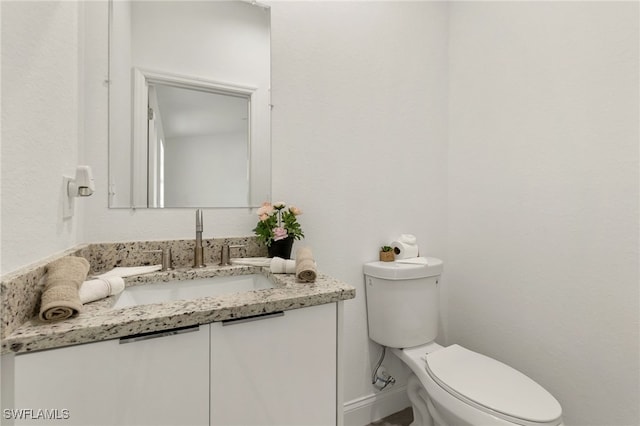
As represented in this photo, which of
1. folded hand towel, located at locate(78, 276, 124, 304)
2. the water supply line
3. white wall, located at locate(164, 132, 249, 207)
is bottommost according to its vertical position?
the water supply line

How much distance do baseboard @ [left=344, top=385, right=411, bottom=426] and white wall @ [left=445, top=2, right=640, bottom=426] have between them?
0.47 meters

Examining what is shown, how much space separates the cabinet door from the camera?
75 centimetres

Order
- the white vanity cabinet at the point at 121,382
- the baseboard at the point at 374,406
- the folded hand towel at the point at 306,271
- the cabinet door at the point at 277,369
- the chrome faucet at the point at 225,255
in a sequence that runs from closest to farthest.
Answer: the white vanity cabinet at the point at 121,382 < the cabinet door at the point at 277,369 < the folded hand towel at the point at 306,271 < the chrome faucet at the point at 225,255 < the baseboard at the point at 374,406

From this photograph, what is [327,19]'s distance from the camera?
1506 millimetres

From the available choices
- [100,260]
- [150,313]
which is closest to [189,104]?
[100,260]

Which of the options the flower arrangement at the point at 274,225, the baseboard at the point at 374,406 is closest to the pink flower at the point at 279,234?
the flower arrangement at the point at 274,225

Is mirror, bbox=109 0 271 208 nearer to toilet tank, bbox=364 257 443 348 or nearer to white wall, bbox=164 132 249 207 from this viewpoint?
white wall, bbox=164 132 249 207

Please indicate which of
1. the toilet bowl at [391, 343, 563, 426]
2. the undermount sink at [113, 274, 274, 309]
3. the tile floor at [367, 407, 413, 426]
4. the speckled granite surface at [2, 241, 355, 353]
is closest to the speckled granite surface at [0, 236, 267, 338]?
the speckled granite surface at [2, 241, 355, 353]

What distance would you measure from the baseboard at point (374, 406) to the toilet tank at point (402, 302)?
0.33m

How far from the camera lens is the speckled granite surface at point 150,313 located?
0.58 m

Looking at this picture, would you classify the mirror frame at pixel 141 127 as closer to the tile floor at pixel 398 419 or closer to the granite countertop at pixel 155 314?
the granite countertop at pixel 155 314

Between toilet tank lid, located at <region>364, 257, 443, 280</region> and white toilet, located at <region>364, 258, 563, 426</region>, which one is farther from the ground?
toilet tank lid, located at <region>364, 257, 443, 280</region>

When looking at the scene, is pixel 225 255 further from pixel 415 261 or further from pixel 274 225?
pixel 415 261

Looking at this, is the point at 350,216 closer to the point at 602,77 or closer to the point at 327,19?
the point at 327,19
